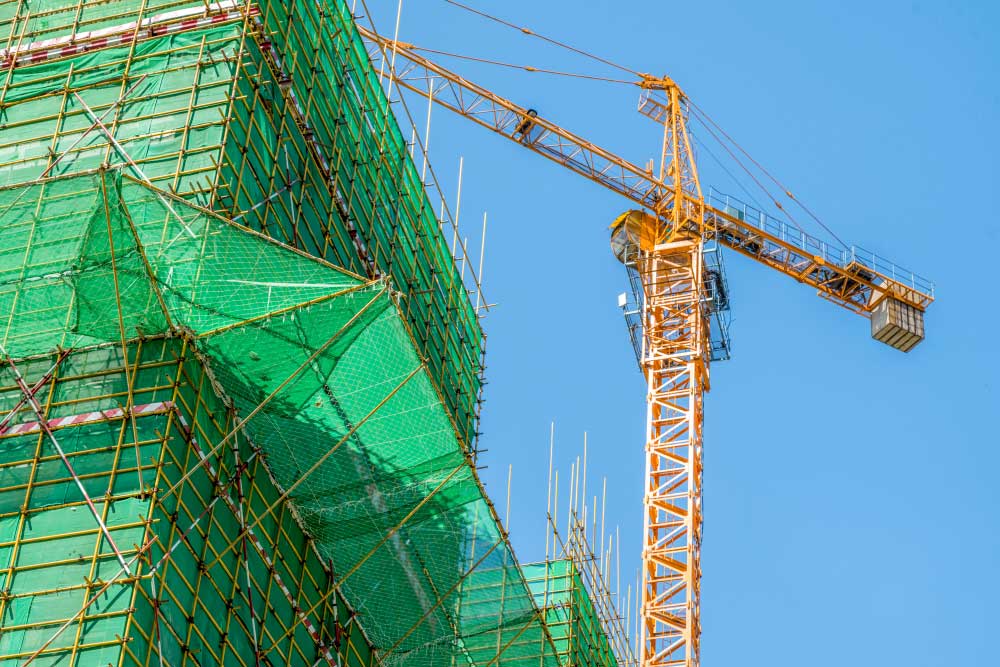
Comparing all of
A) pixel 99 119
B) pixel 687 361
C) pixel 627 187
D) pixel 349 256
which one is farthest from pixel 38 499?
pixel 627 187

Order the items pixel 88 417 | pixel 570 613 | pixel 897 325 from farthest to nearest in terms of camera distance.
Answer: pixel 897 325 → pixel 570 613 → pixel 88 417

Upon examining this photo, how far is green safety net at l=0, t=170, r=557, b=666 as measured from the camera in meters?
24.0

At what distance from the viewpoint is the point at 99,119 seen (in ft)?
92.7

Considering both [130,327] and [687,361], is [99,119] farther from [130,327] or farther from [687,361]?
[687,361]

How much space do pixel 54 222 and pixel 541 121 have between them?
32.4 metres

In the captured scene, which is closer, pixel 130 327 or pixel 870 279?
pixel 130 327

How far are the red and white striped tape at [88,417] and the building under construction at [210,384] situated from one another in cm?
4

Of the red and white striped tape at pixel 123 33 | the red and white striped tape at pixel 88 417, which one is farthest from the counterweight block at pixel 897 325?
the red and white striped tape at pixel 88 417

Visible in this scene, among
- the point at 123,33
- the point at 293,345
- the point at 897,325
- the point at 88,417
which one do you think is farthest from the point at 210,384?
the point at 897,325

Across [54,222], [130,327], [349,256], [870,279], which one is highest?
[870,279]

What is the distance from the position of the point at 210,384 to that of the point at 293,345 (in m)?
1.46

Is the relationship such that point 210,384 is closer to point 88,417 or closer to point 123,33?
point 88,417

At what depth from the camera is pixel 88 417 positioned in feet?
79.2

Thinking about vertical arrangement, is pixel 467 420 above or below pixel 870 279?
below
